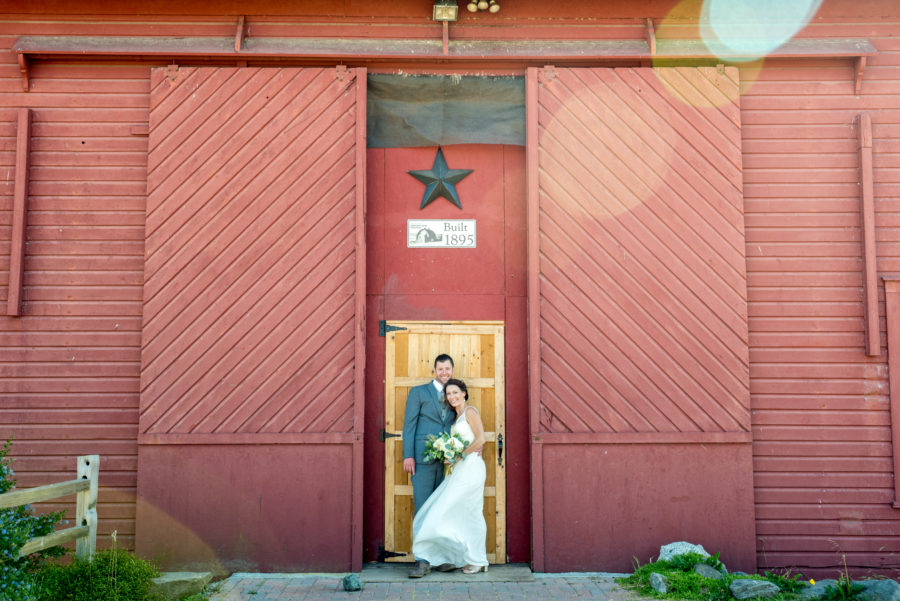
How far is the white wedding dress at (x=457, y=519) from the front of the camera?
22.1ft

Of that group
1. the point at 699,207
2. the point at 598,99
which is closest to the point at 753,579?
the point at 699,207

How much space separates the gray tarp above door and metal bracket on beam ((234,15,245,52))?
1.41 metres

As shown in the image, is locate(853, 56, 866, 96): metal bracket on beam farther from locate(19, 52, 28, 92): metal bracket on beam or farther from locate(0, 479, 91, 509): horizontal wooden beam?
locate(19, 52, 28, 92): metal bracket on beam

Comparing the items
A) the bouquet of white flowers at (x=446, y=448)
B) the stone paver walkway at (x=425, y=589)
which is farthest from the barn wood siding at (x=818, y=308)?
the bouquet of white flowers at (x=446, y=448)

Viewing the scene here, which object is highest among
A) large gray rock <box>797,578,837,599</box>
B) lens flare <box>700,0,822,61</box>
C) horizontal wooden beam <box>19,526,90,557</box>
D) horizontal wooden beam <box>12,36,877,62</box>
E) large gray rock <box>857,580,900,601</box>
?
lens flare <box>700,0,822,61</box>

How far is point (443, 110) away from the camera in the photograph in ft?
25.3

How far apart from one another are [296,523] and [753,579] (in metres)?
4.25

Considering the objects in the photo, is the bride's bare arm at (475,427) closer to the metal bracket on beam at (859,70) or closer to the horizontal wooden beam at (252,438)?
the horizontal wooden beam at (252,438)

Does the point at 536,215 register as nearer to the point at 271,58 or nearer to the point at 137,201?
the point at 271,58

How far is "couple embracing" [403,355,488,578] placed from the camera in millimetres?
6750

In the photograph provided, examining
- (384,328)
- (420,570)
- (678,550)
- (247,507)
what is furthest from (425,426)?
(678,550)

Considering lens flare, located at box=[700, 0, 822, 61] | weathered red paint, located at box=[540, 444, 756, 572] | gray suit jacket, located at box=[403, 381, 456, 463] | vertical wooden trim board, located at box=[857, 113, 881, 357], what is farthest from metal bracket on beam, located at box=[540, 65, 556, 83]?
weathered red paint, located at box=[540, 444, 756, 572]

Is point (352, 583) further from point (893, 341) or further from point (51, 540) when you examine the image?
point (893, 341)

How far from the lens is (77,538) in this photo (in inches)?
239
